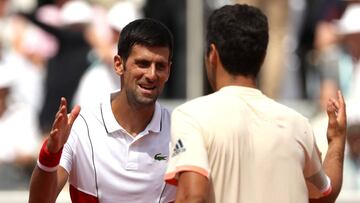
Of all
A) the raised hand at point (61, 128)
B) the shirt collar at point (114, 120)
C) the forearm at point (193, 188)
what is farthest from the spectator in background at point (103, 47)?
the forearm at point (193, 188)

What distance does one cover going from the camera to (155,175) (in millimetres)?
5668

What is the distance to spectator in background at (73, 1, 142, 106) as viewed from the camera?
10367 mm

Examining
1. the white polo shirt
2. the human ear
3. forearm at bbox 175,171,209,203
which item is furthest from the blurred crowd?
forearm at bbox 175,171,209,203

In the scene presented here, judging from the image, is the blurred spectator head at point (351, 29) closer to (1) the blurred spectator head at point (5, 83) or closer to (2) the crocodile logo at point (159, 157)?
(1) the blurred spectator head at point (5, 83)

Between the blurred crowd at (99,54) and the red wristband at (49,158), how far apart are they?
A: 510 centimetres

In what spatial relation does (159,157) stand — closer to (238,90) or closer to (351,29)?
(238,90)

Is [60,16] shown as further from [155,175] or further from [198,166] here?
[198,166]

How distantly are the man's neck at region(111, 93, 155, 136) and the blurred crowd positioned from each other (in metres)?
4.60

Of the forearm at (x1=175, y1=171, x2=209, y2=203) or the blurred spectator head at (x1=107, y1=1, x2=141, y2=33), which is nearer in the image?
the forearm at (x1=175, y1=171, x2=209, y2=203)

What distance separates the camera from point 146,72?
17.8 feet

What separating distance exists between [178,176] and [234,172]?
22 centimetres

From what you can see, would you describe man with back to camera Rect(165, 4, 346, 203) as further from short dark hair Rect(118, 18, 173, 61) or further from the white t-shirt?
short dark hair Rect(118, 18, 173, 61)

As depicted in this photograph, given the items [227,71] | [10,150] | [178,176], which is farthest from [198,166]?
[10,150]

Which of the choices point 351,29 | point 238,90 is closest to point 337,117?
point 238,90
